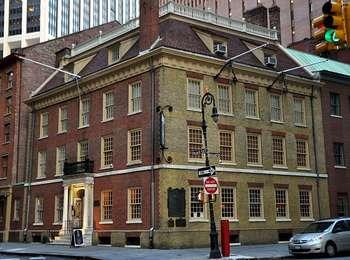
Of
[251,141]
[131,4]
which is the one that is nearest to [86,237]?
[251,141]

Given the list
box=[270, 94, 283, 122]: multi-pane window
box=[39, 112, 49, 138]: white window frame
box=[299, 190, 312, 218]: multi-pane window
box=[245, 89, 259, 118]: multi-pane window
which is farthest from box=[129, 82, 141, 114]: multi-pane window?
box=[299, 190, 312, 218]: multi-pane window

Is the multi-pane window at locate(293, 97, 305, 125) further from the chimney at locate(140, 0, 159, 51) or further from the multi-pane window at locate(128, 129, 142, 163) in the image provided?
the multi-pane window at locate(128, 129, 142, 163)

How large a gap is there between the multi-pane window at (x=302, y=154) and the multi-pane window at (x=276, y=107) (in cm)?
223

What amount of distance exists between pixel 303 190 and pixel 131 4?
15092 cm

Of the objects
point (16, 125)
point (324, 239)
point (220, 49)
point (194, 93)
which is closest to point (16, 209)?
point (16, 125)

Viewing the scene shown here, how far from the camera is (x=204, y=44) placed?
34.9 m

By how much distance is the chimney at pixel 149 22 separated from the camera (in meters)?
33.4

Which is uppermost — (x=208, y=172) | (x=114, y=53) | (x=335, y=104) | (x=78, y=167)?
(x=114, y=53)

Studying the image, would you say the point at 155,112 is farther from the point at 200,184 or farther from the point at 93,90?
the point at 93,90

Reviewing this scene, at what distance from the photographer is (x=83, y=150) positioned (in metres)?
37.8

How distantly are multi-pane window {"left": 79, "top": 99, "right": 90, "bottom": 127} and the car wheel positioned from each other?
1969cm

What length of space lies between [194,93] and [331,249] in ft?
42.7

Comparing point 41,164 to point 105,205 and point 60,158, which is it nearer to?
point 60,158

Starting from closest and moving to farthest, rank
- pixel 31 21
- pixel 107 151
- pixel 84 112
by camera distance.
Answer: pixel 107 151, pixel 84 112, pixel 31 21
